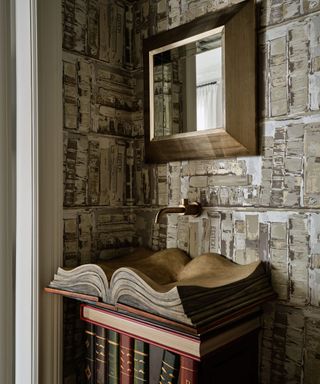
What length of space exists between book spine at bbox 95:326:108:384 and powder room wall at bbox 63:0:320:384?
195mm

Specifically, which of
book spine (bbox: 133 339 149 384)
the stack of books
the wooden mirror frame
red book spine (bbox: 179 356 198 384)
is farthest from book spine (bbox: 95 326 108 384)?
the wooden mirror frame

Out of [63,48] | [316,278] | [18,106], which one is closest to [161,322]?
[316,278]

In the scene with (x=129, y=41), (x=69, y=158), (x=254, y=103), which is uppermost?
(x=129, y=41)

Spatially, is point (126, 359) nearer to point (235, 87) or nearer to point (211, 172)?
point (211, 172)

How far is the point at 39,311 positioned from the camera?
111 centimetres

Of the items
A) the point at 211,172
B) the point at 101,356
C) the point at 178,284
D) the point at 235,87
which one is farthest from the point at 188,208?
the point at 101,356

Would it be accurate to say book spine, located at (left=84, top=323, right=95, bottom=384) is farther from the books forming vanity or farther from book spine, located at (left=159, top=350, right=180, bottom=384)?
book spine, located at (left=159, top=350, right=180, bottom=384)

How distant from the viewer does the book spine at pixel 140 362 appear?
2.98ft

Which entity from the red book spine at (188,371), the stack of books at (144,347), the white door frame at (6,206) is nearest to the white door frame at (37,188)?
the white door frame at (6,206)

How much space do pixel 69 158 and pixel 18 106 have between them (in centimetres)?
22

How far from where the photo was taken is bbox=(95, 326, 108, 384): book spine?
3.34 ft

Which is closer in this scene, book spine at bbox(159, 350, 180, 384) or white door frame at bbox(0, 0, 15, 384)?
book spine at bbox(159, 350, 180, 384)

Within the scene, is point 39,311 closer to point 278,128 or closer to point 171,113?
point 171,113

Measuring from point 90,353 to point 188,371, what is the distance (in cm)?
37
